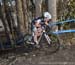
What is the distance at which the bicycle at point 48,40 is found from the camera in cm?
861

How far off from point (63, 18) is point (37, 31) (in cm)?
219

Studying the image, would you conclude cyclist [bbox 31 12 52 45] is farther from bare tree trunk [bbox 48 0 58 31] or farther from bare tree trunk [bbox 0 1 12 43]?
bare tree trunk [bbox 48 0 58 31]

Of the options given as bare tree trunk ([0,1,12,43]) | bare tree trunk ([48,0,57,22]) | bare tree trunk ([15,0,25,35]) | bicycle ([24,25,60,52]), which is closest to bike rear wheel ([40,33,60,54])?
bicycle ([24,25,60,52])

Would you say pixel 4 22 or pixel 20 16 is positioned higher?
pixel 20 16

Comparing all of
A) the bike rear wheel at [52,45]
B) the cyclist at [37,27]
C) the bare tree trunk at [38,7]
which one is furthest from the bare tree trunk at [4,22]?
the bare tree trunk at [38,7]

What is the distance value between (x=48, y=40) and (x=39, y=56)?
0.59 m

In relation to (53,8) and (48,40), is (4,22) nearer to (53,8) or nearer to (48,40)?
(48,40)

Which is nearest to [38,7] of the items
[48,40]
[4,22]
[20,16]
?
[20,16]

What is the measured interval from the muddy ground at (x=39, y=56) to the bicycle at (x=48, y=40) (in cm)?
16

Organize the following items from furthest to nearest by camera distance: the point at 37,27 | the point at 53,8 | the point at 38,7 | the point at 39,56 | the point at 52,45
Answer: the point at 38,7 < the point at 53,8 < the point at 52,45 < the point at 37,27 < the point at 39,56

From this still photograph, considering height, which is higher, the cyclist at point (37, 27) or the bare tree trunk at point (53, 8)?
the bare tree trunk at point (53, 8)

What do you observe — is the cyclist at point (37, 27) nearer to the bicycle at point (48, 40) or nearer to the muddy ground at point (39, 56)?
the bicycle at point (48, 40)

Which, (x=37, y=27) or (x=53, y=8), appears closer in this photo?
(x=37, y=27)

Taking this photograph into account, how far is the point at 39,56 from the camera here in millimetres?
8375
